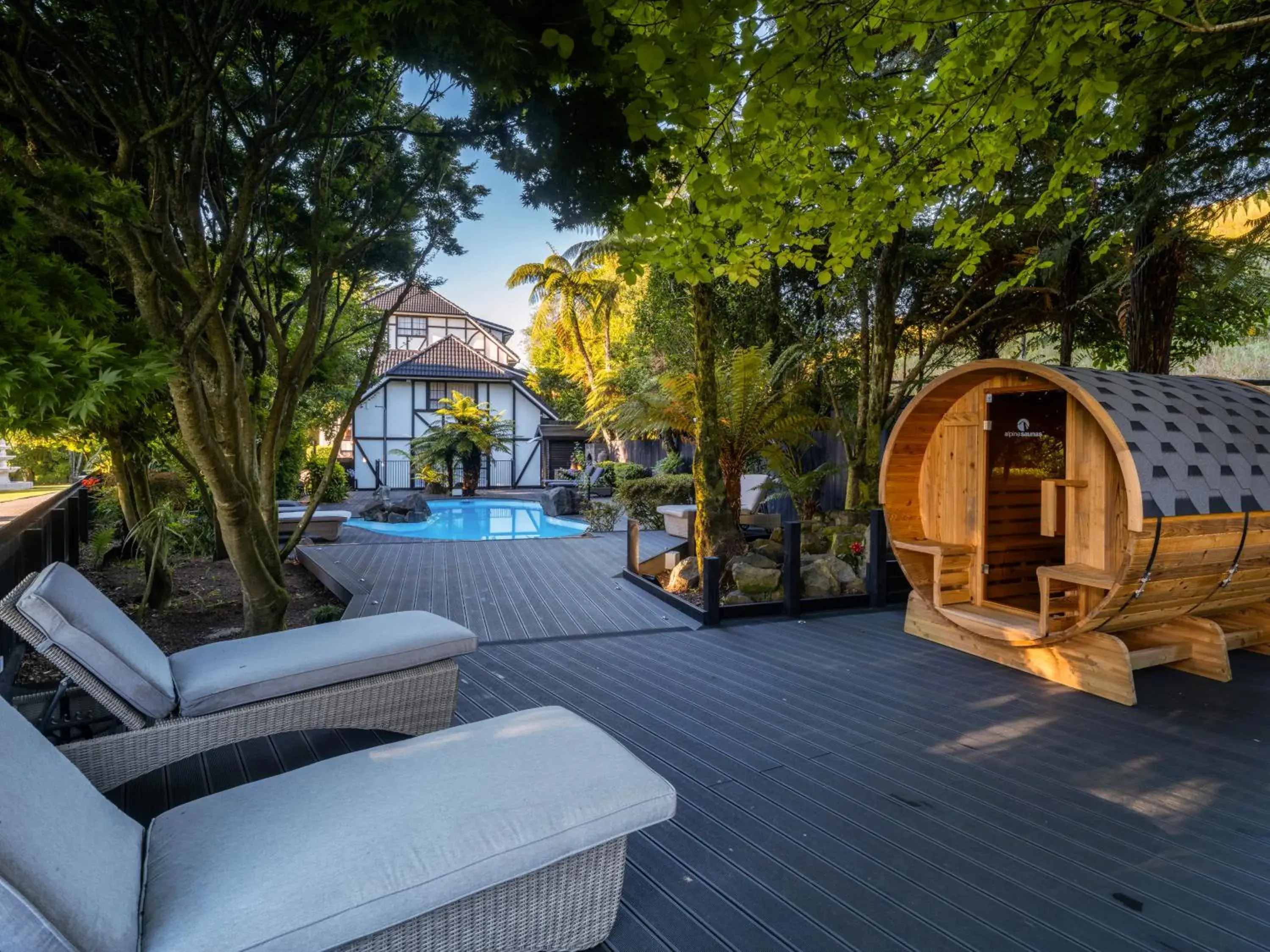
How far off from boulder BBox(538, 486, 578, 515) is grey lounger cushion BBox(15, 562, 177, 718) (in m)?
12.5

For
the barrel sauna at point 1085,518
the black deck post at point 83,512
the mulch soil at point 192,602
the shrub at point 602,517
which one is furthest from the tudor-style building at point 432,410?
the barrel sauna at point 1085,518

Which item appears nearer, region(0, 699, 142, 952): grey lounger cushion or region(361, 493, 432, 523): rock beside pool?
region(0, 699, 142, 952): grey lounger cushion

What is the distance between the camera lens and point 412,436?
Result: 2141 centimetres

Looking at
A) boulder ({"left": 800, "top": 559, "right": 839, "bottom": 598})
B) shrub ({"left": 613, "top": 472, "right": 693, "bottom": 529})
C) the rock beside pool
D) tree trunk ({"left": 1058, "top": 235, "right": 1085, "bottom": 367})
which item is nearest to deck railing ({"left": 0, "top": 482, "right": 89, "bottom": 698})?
boulder ({"left": 800, "top": 559, "right": 839, "bottom": 598})

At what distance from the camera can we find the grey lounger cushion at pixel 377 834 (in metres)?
1.24

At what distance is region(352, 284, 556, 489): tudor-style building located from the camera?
69.2 feet

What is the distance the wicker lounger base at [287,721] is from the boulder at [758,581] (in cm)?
326

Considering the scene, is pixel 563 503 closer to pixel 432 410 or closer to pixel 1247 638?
pixel 432 410

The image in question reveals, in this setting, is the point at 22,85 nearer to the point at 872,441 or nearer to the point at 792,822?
the point at 792,822

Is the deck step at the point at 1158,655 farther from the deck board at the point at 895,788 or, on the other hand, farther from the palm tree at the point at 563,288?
the palm tree at the point at 563,288

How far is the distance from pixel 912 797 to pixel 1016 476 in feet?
9.60

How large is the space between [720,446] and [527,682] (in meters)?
3.24

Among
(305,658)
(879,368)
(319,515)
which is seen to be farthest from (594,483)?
(305,658)

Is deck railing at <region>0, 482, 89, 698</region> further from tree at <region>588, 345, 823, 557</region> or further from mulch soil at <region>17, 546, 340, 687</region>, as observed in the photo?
tree at <region>588, 345, 823, 557</region>
